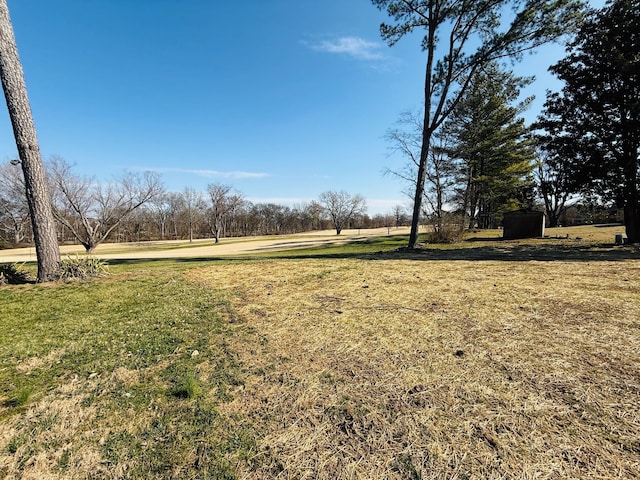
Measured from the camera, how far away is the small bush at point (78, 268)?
6.05m

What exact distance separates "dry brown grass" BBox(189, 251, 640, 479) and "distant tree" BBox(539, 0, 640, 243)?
8.47 meters

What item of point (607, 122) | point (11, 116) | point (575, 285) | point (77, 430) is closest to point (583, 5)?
point (607, 122)

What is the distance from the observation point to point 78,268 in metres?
6.15

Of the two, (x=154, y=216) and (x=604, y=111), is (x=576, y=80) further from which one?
(x=154, y=216)

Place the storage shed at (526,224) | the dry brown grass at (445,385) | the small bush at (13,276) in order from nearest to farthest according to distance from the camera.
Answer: the dry brown grass at (445,385), the small bush at (13,276), the storage shed at (526,224)

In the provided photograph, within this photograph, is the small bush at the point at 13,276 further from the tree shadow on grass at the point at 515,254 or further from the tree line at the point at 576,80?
the tree line at the point at 576,80

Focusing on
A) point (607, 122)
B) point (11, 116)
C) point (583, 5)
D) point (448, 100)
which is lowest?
point (11, 116)

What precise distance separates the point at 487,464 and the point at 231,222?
6558 cm

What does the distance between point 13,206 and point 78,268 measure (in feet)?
134

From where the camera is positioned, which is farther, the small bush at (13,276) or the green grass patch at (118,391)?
the small bush at (13,276)

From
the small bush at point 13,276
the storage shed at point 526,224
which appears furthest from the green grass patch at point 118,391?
the storage shed at point 526,224

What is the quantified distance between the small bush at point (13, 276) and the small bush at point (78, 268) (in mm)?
615

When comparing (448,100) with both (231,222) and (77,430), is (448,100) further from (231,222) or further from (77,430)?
(231,222)

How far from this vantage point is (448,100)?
42.8 ft
